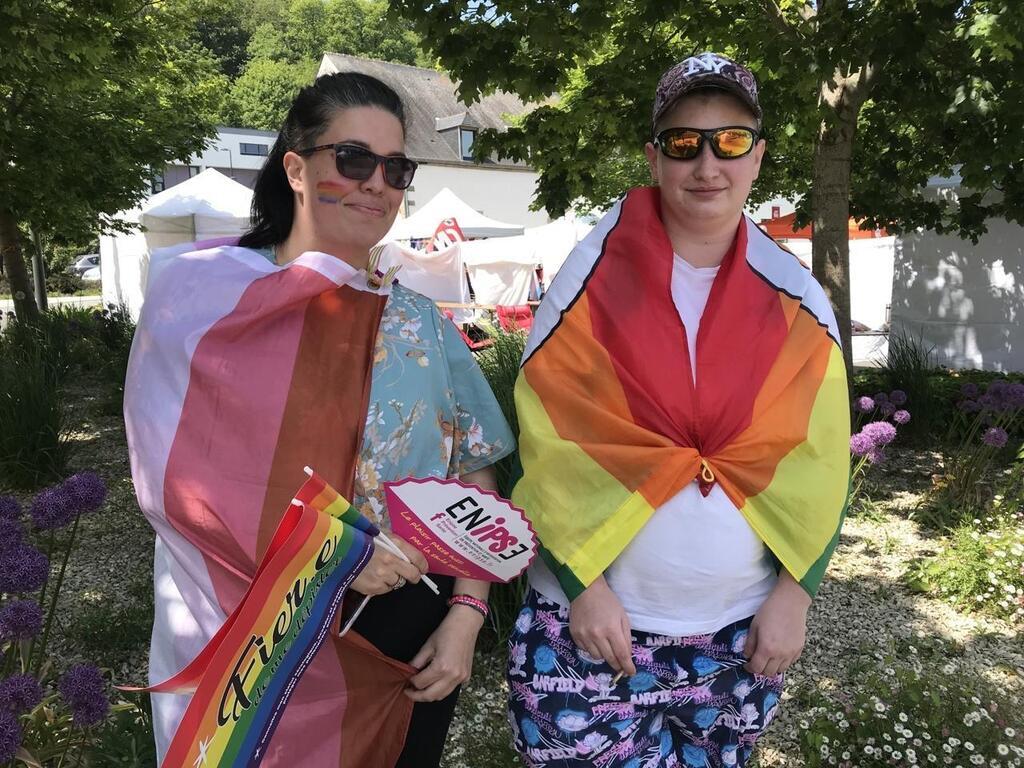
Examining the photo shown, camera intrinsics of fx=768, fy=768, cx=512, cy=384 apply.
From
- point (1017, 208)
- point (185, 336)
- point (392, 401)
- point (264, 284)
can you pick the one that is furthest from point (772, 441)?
point (1017, 208)

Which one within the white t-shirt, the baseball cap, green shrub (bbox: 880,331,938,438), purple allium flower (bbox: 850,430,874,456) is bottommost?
green shrub (bbox: 880,331,938,438)

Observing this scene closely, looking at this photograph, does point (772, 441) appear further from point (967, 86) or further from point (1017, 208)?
point (1017, 208)

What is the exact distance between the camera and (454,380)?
1688mm

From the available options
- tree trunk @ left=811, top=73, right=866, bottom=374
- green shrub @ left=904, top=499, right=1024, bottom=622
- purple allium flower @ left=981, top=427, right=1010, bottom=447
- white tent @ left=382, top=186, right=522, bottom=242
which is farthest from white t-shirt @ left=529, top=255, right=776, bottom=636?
white tent @ left=382, top=186, right=522, bottom=242

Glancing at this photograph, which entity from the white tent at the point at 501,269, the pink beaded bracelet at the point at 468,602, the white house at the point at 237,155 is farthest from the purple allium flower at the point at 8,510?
the white house at the point at 237,155

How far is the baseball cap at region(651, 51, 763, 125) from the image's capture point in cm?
156

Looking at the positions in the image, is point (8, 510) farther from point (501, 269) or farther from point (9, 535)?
point (501, 269)

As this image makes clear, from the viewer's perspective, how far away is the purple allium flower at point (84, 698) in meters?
1.70

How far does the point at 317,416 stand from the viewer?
1.51 meters

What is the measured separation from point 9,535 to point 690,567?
5.71 feet

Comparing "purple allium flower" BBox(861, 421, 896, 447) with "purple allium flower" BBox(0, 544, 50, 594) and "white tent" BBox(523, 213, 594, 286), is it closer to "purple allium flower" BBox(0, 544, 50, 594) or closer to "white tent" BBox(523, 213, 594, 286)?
"purple allium flower" BBox(0, 544, 50, 594)

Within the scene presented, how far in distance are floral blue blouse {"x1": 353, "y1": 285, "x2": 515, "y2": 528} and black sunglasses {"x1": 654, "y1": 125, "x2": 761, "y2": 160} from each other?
2.03ft

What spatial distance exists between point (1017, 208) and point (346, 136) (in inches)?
244

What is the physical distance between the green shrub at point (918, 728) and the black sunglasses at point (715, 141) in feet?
5.79
